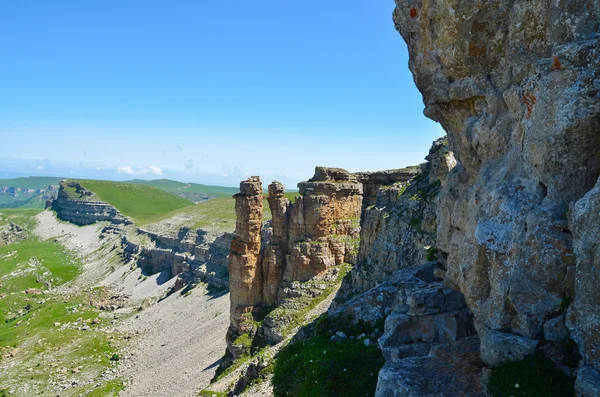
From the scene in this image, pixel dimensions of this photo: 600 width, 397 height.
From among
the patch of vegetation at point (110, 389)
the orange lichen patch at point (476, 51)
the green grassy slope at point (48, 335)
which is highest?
the orange lichen patch at point (476, 51)

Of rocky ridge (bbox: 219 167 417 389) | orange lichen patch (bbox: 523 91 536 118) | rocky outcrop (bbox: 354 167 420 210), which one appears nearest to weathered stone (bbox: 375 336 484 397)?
orange lichen patch (bbox: 523 91 536 118)

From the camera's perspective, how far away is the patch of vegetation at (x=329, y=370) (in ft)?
54.7

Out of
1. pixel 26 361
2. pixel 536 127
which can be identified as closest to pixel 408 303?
pixel 536 127

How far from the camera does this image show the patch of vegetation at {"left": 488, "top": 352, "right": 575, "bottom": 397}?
9.11 metres

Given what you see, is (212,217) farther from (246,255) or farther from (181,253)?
(246,255)

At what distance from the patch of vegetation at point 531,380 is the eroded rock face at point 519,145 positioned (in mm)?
727

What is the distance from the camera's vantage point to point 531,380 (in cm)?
951

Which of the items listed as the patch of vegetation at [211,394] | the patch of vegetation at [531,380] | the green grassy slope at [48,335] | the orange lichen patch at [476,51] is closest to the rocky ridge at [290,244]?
the patch of vegetation at [211,394]

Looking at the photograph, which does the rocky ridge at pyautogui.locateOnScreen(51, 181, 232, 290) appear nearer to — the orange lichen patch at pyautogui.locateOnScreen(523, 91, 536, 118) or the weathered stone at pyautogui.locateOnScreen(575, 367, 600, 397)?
the orange lichen patch at pyautogui.locateOnScreen(523, 91, 536, 118)

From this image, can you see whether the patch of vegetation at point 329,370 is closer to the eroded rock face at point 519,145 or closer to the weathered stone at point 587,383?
the eroded rock face at point 519,145

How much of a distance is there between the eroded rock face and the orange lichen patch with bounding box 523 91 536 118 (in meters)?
0.04

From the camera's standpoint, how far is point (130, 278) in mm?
114188

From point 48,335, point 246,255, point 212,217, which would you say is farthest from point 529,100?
point 212,217

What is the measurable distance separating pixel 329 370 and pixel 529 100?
A: 13297 millimetres
